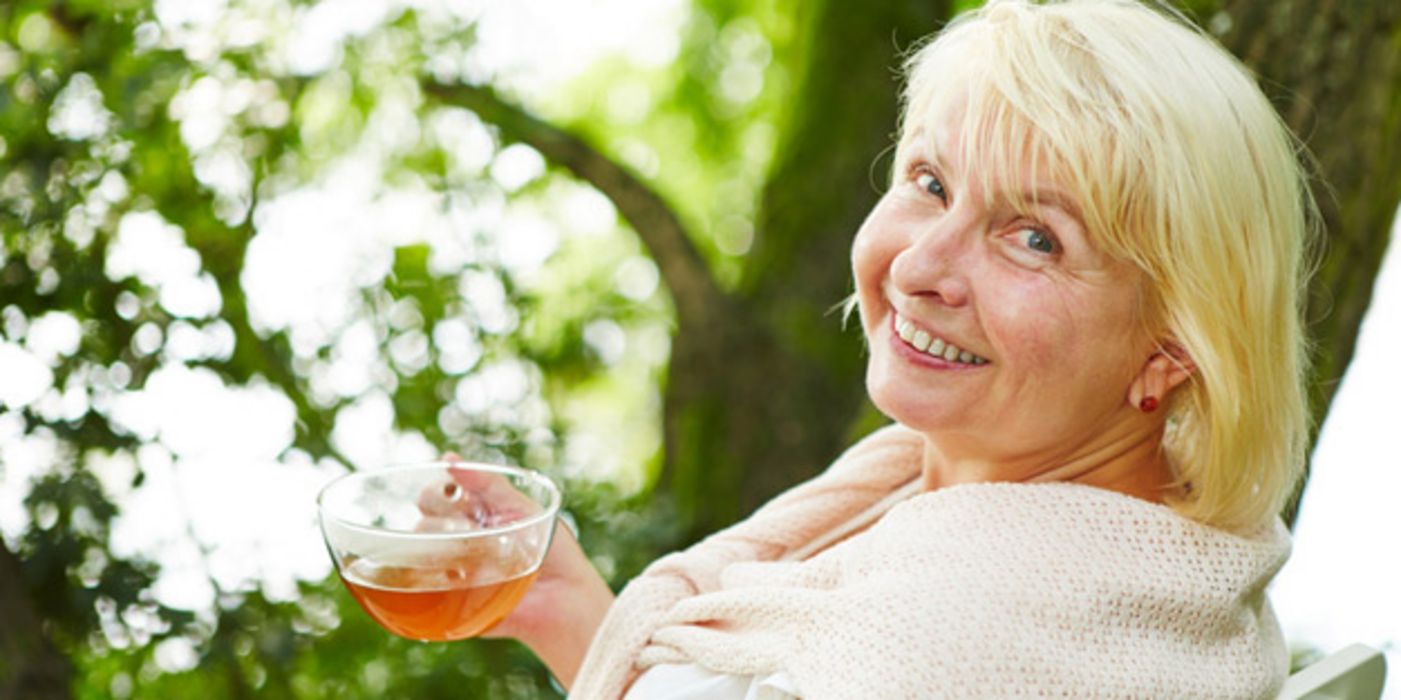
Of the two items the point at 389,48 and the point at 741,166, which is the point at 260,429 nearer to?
the point at 389,48

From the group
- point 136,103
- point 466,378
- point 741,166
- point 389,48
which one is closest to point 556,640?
point 136,103

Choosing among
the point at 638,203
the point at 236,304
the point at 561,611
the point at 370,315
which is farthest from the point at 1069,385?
the point at 638,203

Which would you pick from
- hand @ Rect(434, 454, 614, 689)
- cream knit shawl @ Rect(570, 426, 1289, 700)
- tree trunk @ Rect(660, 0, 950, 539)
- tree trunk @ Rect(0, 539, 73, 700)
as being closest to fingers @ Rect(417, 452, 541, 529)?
hand @ Rect(434, 454, 614, 689)

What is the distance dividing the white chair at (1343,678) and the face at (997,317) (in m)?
0.30

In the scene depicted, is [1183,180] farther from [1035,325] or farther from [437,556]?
[437,556]

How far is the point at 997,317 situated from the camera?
1.42 m

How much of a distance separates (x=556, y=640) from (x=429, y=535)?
17.2 inches

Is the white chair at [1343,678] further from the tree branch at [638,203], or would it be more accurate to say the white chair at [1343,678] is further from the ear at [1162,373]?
the tree branch at [638,203]

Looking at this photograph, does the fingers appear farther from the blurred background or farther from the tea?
the blurred background

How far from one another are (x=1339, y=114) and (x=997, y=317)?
1120 mm

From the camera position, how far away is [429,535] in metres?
1.55

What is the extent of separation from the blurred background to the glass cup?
2.36 ft

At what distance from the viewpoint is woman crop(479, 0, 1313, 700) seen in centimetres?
135

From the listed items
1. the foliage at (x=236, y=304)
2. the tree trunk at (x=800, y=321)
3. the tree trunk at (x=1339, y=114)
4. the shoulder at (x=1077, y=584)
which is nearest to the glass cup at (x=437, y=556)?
the shoulder at (x=1077, y=584)
